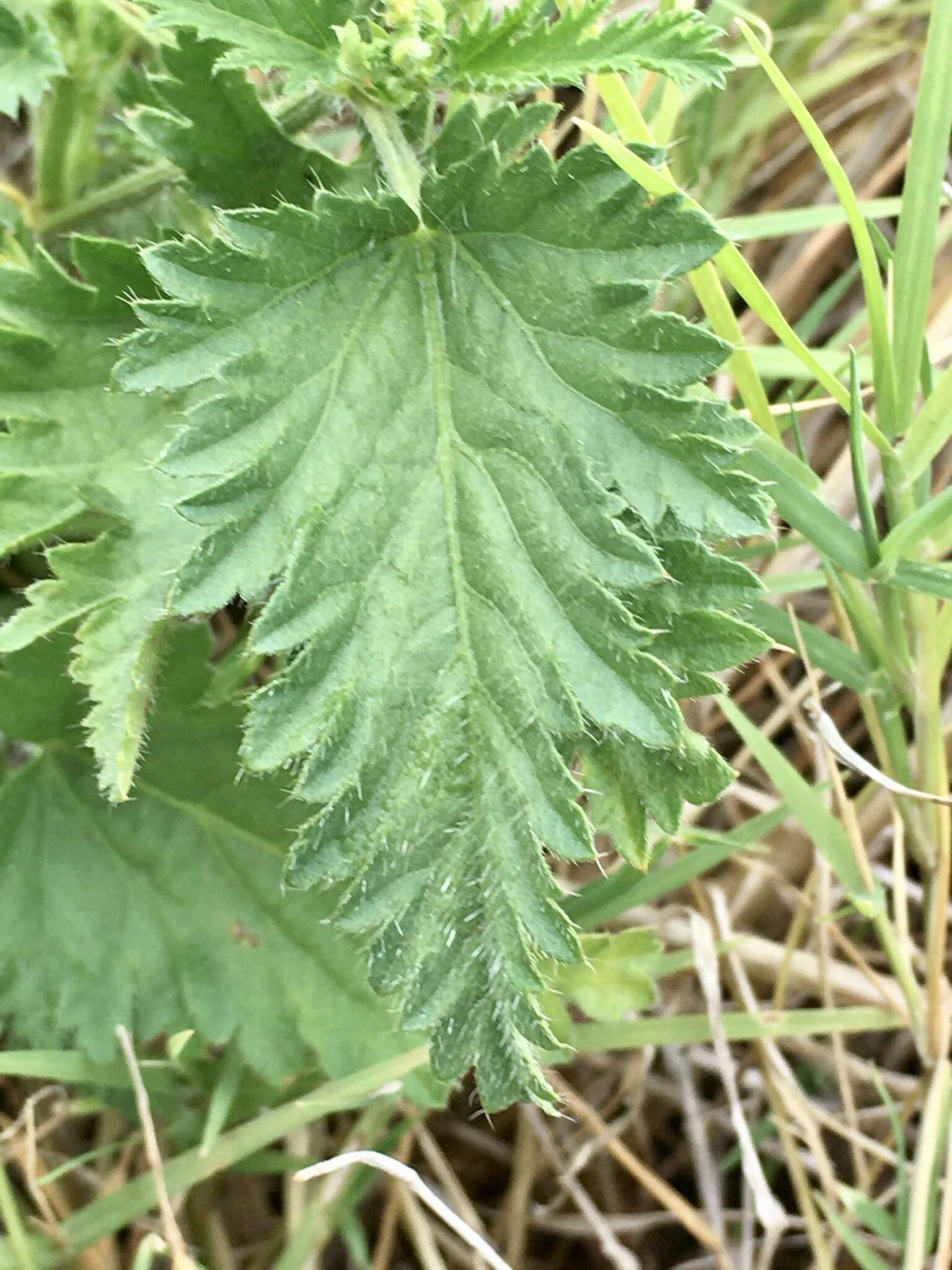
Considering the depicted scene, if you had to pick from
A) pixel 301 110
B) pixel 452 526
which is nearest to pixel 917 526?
pixel 452 526

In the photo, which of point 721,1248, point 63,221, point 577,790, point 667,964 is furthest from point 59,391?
point 721,1248

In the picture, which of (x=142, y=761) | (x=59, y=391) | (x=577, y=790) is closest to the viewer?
(x=577, y=790)

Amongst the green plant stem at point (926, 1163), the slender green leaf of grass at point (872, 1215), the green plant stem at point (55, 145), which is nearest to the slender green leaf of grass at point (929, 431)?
the green plant stem at point (926, 1163)

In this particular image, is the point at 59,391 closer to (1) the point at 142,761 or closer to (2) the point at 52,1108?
(1) the point at 142,761

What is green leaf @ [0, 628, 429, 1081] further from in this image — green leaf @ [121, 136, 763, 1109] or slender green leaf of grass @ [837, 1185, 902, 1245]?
slender green leaf of grass @ [837, 1185, 902, 1245]

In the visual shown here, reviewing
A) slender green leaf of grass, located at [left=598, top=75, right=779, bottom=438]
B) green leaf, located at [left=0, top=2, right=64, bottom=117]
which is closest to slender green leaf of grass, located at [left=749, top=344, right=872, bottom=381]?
slender green leaf of grass, located at [left=598, top=75, right=779, bottom=438]

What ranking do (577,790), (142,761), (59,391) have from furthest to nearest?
(142,761)
(59,391)
(577,790)
